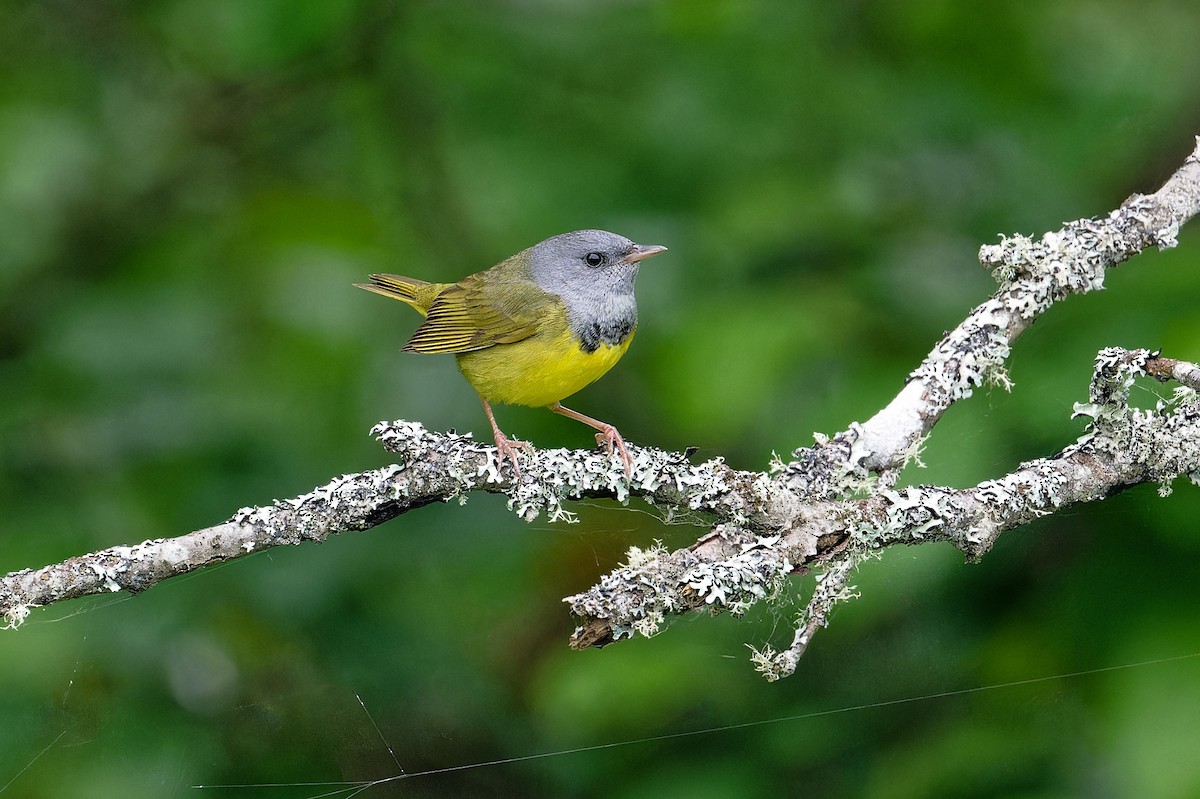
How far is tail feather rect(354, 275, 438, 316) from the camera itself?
3141 millimetres

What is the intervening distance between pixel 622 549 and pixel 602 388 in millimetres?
902

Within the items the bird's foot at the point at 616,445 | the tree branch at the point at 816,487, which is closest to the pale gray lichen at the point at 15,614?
the tree branch at the point at 816,487

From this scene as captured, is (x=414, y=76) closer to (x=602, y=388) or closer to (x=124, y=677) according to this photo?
(x=602, y=388)

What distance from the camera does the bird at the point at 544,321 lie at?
249cm

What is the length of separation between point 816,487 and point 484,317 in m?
1.06

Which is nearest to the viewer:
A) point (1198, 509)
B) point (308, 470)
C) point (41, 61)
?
point (1198, 509)

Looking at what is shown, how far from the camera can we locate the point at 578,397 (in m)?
3.12

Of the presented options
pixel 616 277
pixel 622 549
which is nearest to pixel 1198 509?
pixel 622 549

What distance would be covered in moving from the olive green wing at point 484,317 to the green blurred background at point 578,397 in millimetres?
349

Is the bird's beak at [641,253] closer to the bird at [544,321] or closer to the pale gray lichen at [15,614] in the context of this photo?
the bird at [544,321]

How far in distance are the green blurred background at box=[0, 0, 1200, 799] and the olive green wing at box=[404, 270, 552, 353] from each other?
35 centimetres

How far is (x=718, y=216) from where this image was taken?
118 inches

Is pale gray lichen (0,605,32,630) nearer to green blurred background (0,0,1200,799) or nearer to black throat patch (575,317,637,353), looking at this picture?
green blurred background (0,0,1200,799)

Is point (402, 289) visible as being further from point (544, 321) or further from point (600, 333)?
point (600, 333)
